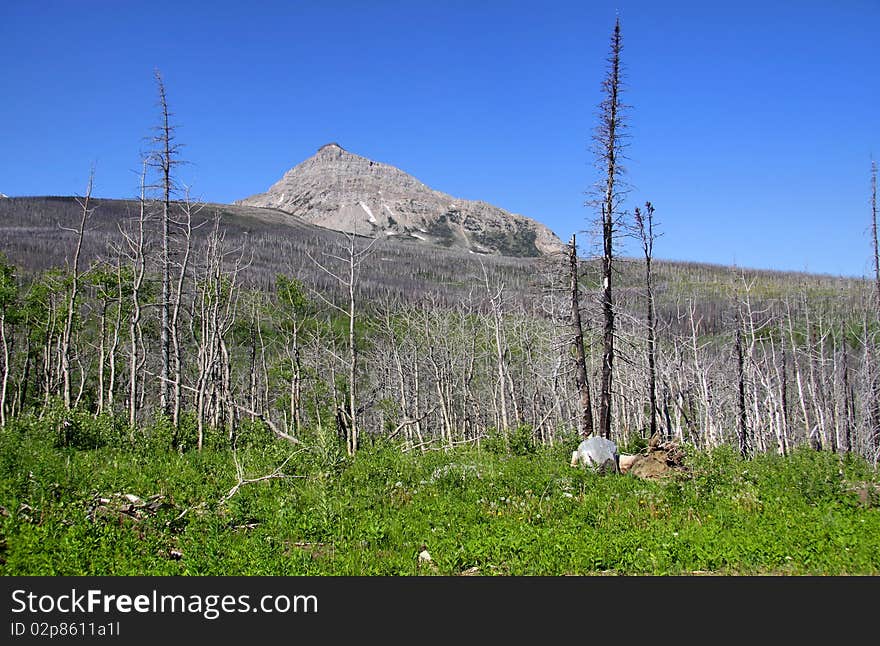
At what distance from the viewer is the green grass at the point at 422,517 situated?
7281 mm

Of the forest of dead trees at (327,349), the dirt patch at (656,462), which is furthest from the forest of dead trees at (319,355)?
the dirt patch at (656,462)

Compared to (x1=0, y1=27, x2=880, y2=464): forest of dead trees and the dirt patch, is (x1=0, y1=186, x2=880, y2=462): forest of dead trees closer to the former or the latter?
(x1=0, y1=27, x2=880, y2=464): forest of dead trees

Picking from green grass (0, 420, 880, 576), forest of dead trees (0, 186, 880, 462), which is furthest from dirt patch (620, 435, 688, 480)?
forest of dead trees (0, 186, 880, 462)

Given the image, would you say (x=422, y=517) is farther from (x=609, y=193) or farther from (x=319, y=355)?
(x=319, y=355)

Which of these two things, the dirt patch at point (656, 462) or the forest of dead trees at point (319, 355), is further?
the forest of dead trees at point (319, 355)

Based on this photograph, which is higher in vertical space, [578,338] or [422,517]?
[578,338]

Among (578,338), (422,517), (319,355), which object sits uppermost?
(578,338)

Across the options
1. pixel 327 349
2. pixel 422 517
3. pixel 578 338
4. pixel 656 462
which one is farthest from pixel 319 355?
pixel 422 517

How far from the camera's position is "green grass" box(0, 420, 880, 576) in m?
7.28

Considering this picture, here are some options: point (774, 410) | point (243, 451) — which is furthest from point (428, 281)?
point (243, 451)

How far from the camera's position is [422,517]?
9570 mm

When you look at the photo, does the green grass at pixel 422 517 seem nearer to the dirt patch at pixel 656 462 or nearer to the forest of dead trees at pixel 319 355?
the dirt patch at pixel 656 462
